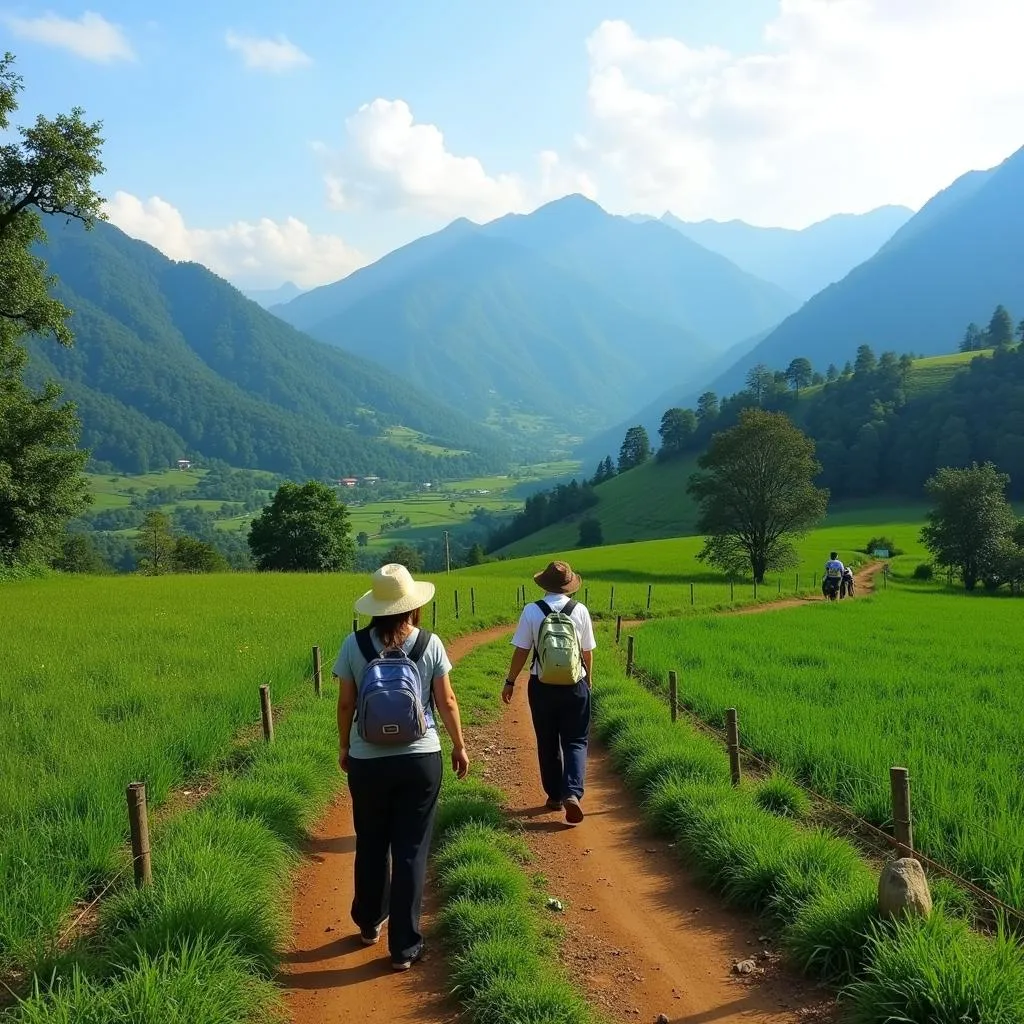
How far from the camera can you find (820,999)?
15.1 ft

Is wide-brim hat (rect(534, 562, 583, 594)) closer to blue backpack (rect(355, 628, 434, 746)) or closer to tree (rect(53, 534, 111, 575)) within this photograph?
blue backpack (rect(355, 628, 434, 746))

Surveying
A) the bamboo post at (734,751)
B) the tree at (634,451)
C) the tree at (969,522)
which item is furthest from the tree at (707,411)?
the bamboo post at (734,751)

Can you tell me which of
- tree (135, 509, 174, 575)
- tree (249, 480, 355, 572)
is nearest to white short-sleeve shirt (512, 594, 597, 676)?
tree (249, 480, 355, 572)

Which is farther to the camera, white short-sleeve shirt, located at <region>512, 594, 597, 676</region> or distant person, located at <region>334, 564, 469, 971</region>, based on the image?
white short-sleeve shirt, located at <region>512, 594, 597, 676</region>

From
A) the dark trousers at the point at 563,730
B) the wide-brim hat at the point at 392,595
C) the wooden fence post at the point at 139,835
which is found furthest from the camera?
the dark trousers at the point at 563,730

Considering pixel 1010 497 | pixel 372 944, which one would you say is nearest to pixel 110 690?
pixel 372 944

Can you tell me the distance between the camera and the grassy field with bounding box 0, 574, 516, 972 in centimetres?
580

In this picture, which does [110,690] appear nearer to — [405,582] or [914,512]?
[405,582]

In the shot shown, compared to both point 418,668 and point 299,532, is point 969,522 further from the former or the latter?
point 418,668

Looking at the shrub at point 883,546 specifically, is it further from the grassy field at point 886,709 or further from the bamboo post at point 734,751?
the bamboo post at point 734,751

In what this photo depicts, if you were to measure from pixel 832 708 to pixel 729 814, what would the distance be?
5.10 metres

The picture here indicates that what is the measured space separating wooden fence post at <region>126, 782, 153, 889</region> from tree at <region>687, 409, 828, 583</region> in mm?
46942

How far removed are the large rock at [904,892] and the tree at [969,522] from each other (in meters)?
50.2

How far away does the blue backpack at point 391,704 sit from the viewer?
4.90 meters
